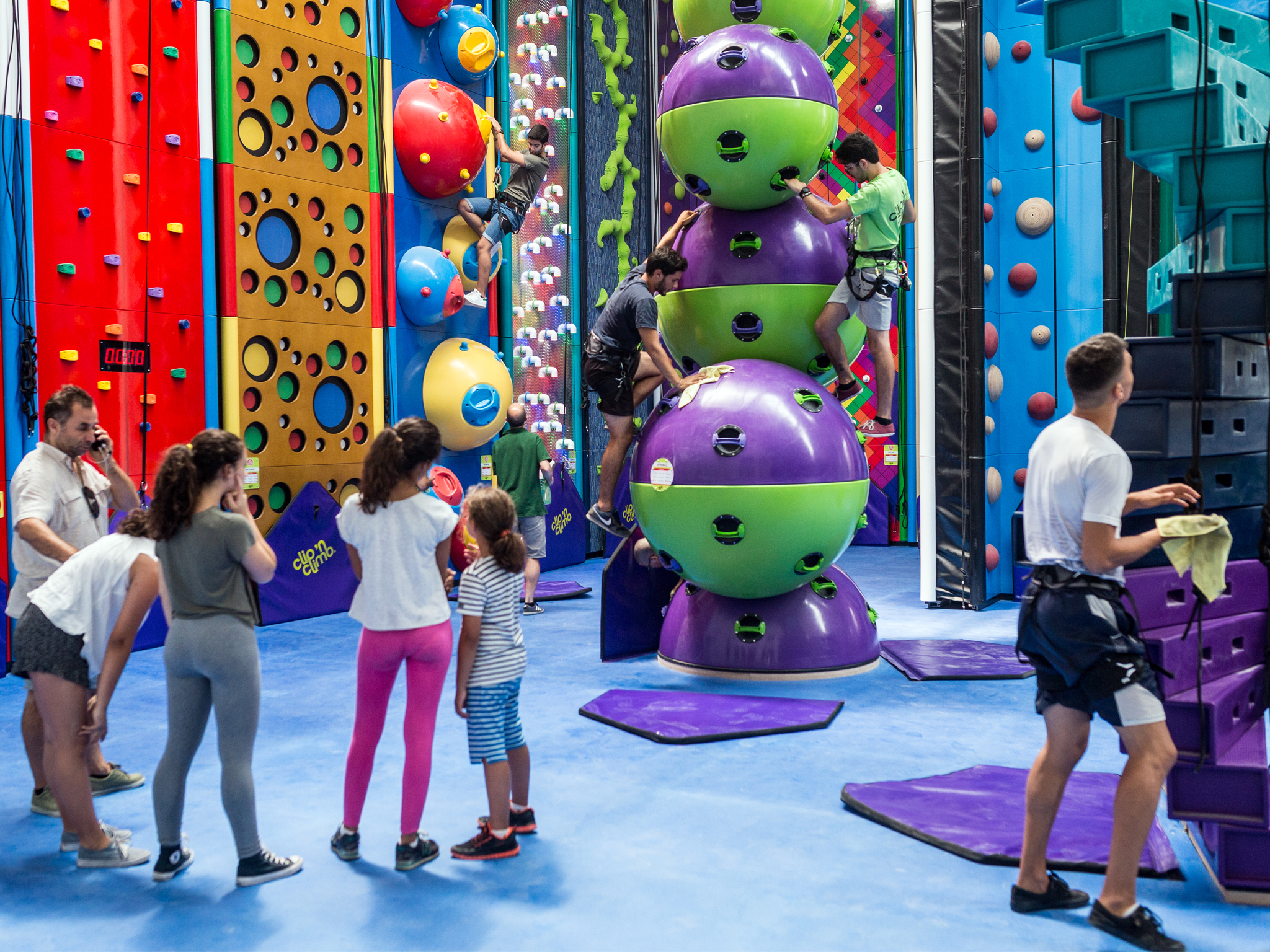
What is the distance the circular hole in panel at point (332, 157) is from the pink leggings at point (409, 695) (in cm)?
638

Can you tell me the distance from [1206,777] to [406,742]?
2508 mm

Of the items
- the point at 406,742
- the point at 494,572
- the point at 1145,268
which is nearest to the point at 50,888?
the point at 406,742

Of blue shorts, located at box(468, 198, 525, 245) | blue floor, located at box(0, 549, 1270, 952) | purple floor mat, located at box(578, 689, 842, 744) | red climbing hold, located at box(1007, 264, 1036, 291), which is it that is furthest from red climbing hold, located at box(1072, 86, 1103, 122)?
purple floor mat, located at box(578, 689, 842, 744)

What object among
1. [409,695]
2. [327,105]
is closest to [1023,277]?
[327,105]

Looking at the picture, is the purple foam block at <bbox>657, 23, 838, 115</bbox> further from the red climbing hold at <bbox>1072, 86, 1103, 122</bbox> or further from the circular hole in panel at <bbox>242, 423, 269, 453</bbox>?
the circular hole in panel at <bbox>242, 423, 269, 453</bbox>

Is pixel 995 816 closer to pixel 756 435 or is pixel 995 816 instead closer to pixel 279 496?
pixel 756 435

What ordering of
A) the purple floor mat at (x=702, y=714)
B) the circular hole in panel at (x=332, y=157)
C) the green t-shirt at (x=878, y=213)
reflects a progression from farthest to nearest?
the circular hole in panel at (x=332, y=157), the green t-shirt at (x=878, y=213), the purple floor mat at (x=702, y=714)

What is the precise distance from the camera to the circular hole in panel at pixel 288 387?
28.3 feet

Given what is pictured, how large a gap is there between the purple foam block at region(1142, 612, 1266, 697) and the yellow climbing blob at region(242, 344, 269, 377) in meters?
6.89

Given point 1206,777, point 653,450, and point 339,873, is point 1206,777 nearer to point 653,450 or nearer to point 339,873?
point 339,873

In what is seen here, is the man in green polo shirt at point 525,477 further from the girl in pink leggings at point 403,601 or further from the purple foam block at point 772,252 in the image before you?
the girl in pink leggings at point 403,601

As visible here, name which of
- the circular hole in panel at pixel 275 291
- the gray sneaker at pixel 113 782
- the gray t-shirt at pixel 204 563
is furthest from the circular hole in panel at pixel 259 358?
the gray t-shirt at pixel 204 563

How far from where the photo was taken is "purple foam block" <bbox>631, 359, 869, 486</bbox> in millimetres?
5949

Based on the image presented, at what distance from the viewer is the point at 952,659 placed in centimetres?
675
